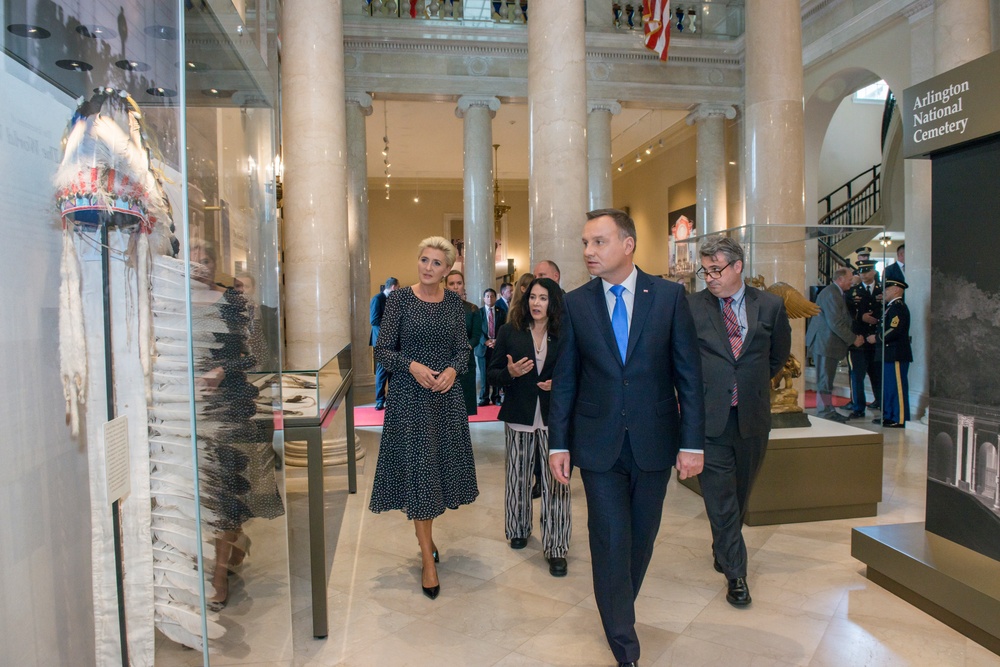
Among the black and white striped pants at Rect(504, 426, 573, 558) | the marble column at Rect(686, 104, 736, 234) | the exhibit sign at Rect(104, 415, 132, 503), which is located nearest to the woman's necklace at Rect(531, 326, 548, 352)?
the black and white striped pants at Rect(504, 426, 573, 558)

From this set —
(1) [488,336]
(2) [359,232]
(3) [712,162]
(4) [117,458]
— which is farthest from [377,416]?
(3) [712,162]

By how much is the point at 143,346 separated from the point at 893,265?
29.4 feet

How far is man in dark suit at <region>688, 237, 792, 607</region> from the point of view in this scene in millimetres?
3197

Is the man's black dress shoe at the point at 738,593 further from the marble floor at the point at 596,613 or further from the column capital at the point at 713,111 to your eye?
the column capital at the point at 713,111

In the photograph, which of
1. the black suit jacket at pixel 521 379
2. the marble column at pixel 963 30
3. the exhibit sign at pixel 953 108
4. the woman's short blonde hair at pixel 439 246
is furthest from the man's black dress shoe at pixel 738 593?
the marble column at pixel 963 30

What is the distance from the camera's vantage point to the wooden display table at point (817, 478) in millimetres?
4242

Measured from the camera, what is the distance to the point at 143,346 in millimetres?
1230

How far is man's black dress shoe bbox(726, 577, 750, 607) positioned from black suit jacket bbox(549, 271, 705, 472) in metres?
1.06

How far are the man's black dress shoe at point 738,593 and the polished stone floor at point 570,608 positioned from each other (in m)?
0.04

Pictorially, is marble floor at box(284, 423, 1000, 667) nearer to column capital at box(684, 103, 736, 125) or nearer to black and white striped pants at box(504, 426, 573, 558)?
black and white striped pants at box(504, 426, 573, 558)

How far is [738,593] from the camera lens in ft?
10.4

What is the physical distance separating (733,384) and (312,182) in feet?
13.1

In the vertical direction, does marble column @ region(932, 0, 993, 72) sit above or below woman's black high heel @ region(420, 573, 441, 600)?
above

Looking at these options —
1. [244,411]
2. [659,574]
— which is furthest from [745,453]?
[244,411]
